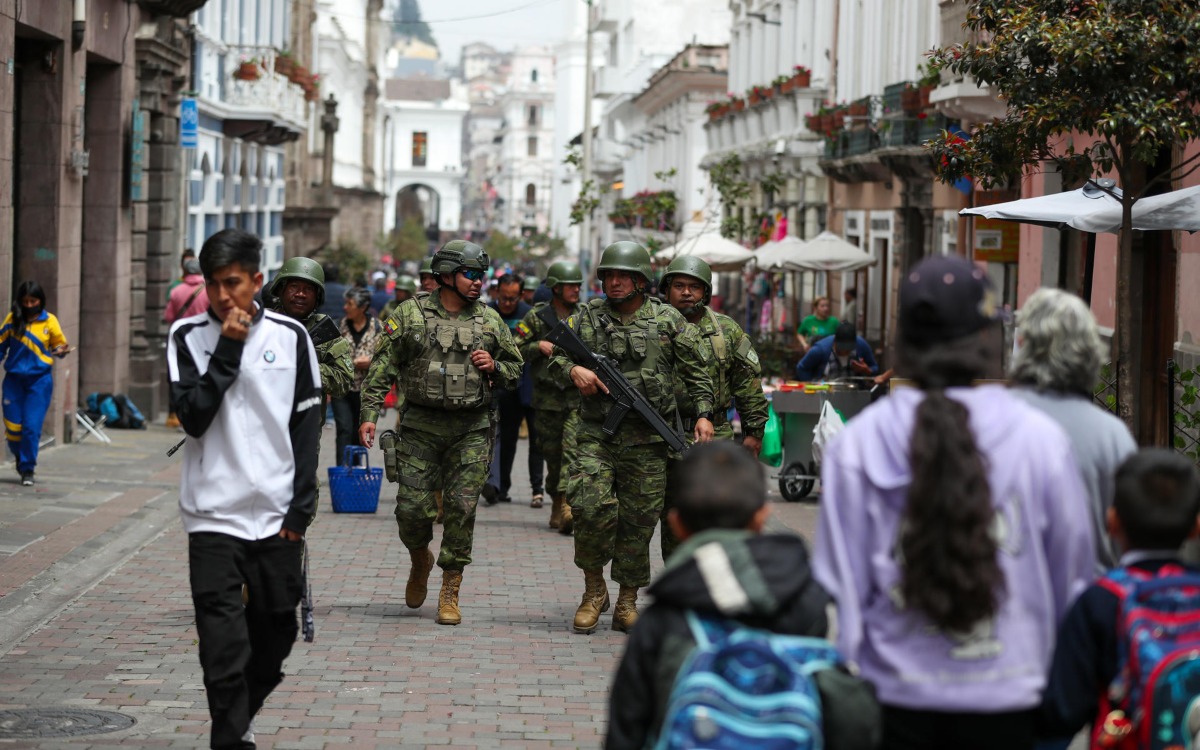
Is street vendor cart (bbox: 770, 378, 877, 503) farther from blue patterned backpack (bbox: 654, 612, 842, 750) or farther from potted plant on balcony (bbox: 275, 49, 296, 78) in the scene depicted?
potted plant on balcony (bbox: 275, 49, 296, 78)

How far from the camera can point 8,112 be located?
15.3 metres

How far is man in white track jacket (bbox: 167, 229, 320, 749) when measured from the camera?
18.4 ft

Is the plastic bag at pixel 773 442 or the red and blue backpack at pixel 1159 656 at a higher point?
the red and blue backpack at pixel 1159 656

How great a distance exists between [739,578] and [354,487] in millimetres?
10192

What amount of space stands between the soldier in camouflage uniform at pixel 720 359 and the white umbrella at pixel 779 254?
48.7ft

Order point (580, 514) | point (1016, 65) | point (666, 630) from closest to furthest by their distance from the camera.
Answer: point (666, 630)
point (580, 514)
point (1016, 65)

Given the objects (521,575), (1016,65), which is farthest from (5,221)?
(1016,65)

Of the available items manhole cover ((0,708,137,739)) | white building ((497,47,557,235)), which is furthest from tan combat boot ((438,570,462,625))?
white building ((497,47,557,235))

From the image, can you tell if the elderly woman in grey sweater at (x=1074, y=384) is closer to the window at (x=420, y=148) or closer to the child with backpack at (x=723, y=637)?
the child with backpack at (x=723, y=637)

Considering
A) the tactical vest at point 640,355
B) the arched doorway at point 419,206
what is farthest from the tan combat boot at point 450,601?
the arched doorway at point 419,206

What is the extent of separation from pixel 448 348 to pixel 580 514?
1.07 meters

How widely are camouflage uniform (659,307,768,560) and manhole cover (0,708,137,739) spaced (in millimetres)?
3156

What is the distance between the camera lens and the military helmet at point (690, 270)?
9508 mm

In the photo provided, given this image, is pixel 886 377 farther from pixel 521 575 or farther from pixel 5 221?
pixel 5 221
